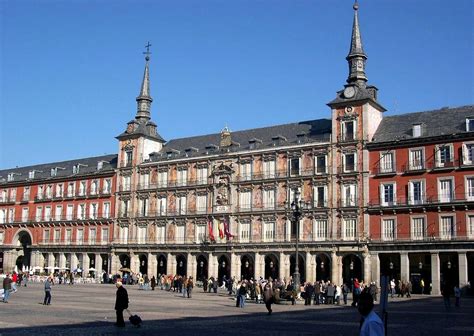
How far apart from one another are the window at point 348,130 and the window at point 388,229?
9361mm

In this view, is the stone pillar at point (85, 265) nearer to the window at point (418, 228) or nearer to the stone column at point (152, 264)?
the stone column at point (152, 264)

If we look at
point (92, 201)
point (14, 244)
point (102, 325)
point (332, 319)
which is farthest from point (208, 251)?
point (102, 325)

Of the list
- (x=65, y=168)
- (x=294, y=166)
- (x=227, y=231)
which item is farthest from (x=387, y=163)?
(x=65, y=168)

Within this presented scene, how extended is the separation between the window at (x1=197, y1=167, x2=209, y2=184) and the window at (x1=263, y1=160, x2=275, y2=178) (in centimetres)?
813

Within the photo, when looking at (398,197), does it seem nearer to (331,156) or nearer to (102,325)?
(331,156)

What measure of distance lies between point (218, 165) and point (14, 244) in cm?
3948

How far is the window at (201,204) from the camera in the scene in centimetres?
7138

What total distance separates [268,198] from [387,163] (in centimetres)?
1413

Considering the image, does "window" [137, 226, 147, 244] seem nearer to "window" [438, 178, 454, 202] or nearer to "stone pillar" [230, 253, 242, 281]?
"stone pillar" [230, 253, 242, 281]

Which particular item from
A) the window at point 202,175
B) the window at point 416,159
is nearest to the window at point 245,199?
the window at point 202,175

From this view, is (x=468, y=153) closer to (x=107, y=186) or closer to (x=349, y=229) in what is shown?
(x=349, y=229)

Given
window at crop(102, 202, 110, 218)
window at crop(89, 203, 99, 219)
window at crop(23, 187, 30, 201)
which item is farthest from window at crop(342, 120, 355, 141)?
window at crop(23, 187, 30, 201)

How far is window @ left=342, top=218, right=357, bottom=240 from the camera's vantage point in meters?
60.0

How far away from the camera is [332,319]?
1057 inches
